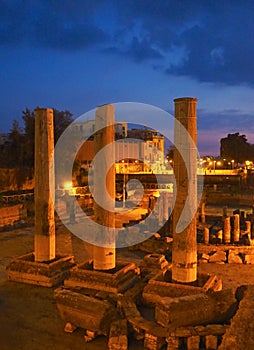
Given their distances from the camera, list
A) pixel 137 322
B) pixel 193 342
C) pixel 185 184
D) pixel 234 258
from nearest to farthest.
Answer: pixel 193 342 → pixel 137 322 → pixel 185 184 → pixel 234 258

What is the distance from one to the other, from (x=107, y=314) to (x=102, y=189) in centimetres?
323

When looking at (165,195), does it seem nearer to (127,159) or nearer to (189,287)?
(189,287)

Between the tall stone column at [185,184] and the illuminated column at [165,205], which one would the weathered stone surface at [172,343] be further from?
the illuminated column at [165,205]

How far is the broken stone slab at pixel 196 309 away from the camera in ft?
22.9

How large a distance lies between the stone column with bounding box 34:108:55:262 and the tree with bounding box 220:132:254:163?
53.3 meters

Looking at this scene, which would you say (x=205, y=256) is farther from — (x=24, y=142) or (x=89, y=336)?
(x=24, y=142)

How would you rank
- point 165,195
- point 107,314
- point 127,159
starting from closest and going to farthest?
point 107,314
point 165,195
point 127,159

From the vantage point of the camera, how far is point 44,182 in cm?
1091

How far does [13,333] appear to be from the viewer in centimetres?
762

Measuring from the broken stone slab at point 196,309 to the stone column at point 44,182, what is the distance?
15.8ft

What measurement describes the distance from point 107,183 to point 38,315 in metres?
3.46

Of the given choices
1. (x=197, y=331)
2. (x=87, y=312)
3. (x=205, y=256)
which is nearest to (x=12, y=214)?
(x=205, y=256)

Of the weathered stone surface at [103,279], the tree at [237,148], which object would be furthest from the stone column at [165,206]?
the tree at [237,148]

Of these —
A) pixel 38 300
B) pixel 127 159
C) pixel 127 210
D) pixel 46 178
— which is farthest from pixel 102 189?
pixel 127 159
